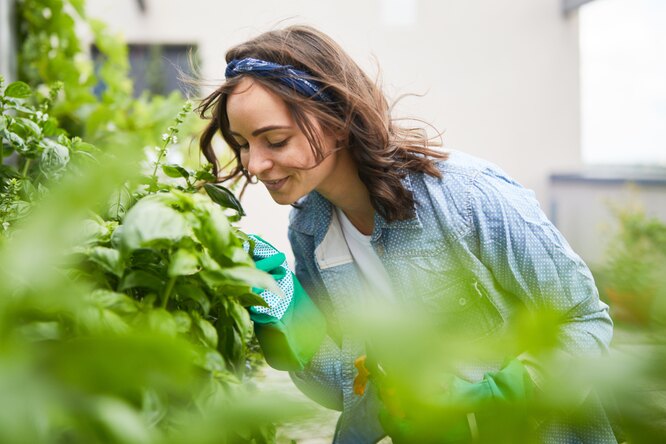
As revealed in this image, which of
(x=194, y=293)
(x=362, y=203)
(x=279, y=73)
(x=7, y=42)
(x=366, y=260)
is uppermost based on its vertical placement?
(x=7, y=42)

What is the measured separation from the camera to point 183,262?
26.0 inches

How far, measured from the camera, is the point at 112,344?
0.24 m

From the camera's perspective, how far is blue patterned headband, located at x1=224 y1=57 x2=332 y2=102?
1505 millimetres

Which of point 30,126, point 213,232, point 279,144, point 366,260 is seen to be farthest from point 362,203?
point 213,232

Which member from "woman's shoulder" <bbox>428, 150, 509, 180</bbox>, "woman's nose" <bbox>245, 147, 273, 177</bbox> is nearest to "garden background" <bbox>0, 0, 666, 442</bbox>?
"woman's nose" <bbox>245, 147, 273, 177</bbox>

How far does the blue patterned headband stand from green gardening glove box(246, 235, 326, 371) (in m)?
0.40

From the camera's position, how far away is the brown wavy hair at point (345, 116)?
5.13 feet

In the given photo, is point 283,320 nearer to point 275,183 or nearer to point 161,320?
point 275,183

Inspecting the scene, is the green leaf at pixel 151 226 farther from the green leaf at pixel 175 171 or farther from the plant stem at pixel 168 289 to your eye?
the green leaf at pixel 175 171

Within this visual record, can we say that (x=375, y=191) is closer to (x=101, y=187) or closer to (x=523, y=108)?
(x=101, y=187)

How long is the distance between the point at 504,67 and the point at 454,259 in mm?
6931

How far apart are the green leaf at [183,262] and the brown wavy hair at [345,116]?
2.80 ft

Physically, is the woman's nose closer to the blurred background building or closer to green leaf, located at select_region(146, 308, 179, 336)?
green leaf, located at select_region(146, 308, 179, 336)

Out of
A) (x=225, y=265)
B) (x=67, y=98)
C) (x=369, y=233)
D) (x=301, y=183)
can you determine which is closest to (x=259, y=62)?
(x=301, y=183)
